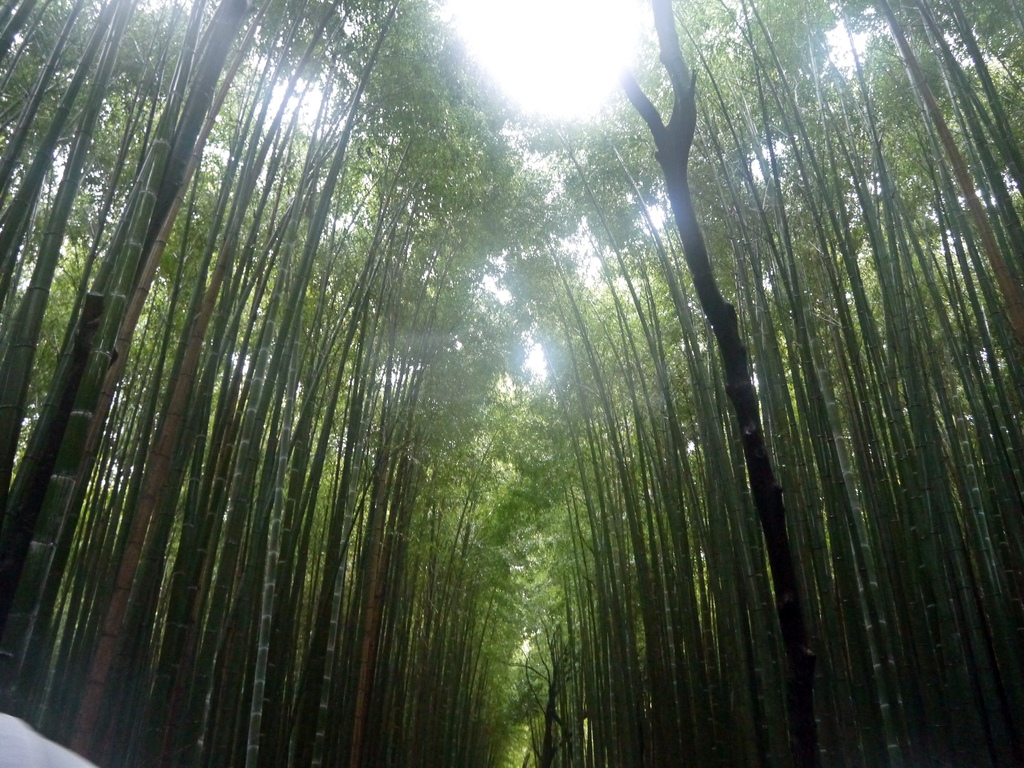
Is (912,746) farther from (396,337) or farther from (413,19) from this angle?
(413,19)

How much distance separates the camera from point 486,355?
20.7ft

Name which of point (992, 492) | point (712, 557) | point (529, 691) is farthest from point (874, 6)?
point (529, 691)

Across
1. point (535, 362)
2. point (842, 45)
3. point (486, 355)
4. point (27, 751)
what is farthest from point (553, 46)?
point (535, 362)

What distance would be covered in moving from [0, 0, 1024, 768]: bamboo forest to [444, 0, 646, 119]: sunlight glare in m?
0.06

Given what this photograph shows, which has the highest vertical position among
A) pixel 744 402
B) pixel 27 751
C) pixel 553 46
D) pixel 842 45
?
pixel 842 45

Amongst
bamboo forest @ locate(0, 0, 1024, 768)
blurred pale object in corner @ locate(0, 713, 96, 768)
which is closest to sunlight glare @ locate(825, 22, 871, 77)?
bamboo forest @ locate(0, 0, 1024, 768)

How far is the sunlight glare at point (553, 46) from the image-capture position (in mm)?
2535

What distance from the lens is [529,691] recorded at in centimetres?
1227

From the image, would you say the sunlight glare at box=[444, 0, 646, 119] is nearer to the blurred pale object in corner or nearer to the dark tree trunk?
the dark tree trunk

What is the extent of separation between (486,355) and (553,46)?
12.4 ft

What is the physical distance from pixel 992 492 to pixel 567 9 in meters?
2.76

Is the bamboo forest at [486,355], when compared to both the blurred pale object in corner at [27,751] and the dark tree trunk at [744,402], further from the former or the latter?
the blurred pale object in corner at [27,751]

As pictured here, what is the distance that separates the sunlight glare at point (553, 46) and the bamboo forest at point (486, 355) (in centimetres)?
6

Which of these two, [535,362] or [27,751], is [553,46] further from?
[535,362]
